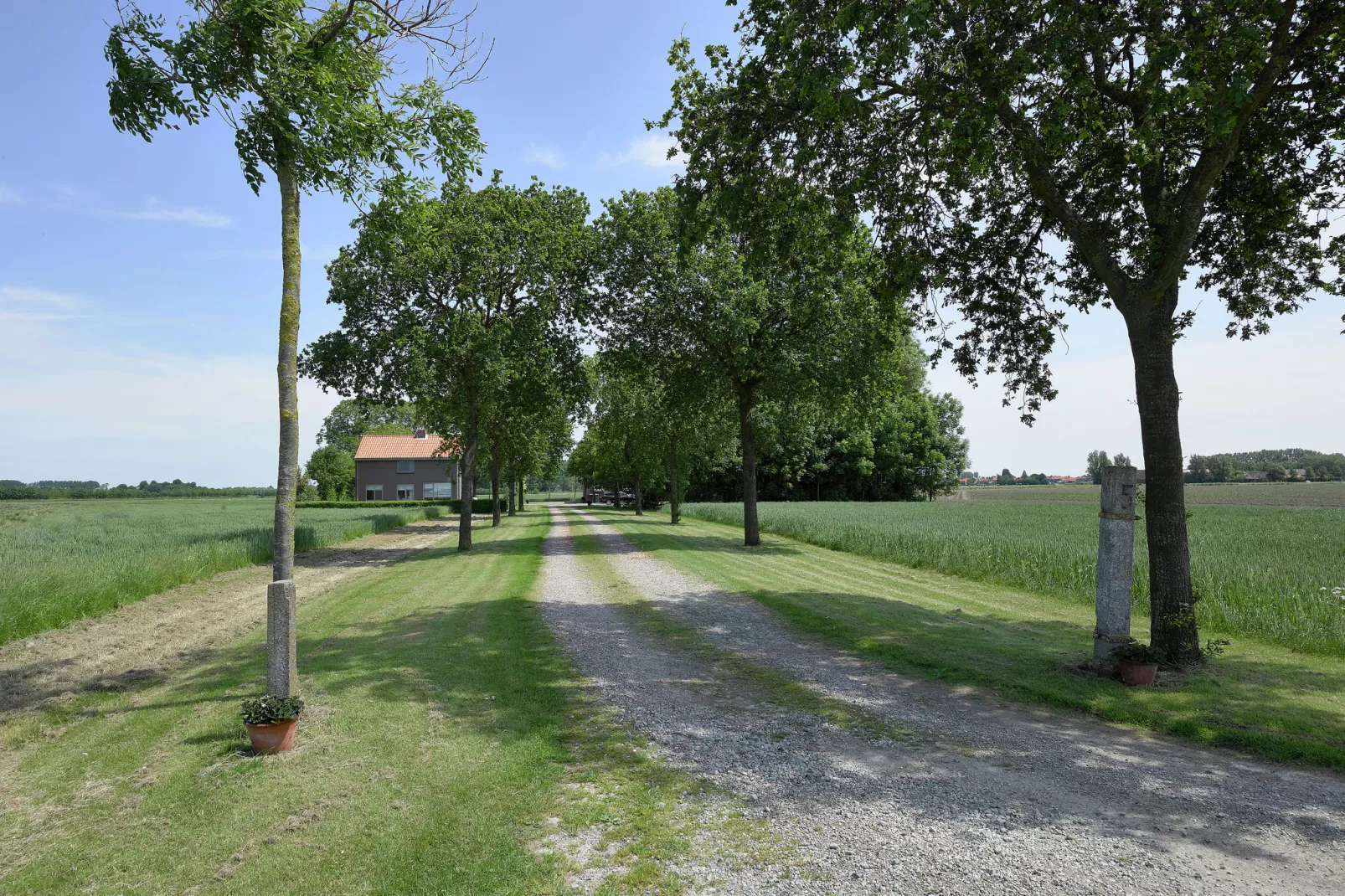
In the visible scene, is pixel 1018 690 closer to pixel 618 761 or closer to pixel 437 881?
pixel 618 761

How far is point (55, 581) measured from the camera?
35.7 feet

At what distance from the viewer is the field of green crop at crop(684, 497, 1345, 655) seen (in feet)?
31.1

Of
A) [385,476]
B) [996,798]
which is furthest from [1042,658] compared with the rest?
[385,476]

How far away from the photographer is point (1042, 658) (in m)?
8.27

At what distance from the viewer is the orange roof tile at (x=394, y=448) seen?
234 feet

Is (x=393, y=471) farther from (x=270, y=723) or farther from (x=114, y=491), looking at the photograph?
(x=270, y=723)

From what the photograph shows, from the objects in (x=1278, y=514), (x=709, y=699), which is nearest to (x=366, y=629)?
(x=709, y=699)

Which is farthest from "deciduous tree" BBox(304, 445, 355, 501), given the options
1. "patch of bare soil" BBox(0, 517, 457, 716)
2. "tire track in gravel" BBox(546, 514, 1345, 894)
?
"tire track in gravel" BBox(546, 514, 1345, 894)

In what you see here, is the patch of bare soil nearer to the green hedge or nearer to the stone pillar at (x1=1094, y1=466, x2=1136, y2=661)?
the stone pillar at (x1=1094, y1=466, x2=1136, y2=661)

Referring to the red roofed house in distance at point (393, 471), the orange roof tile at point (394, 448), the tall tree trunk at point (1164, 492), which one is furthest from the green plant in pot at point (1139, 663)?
the orange roof tile at point (394, 448)

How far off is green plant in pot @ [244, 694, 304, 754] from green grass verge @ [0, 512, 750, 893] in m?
0.14

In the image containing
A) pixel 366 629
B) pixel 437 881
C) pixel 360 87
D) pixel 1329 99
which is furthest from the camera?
pixel 366 629

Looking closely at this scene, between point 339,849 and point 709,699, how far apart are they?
368 cm

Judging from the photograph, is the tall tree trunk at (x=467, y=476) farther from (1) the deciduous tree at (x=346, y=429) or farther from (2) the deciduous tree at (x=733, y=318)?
(1) the deciduous tree at (x=346, y=429)
